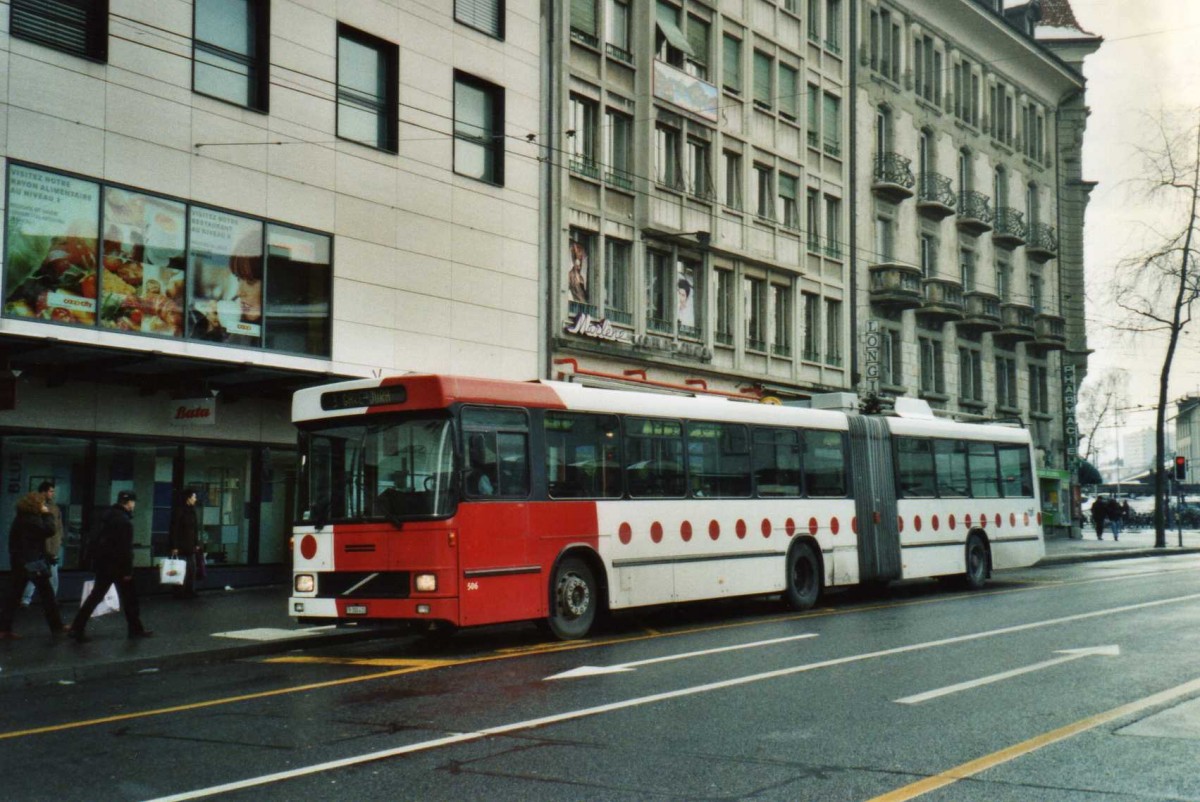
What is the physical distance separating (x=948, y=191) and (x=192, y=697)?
38781 mm

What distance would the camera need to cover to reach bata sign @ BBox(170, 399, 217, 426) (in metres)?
20.8

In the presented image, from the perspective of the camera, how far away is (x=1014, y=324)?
49031mm

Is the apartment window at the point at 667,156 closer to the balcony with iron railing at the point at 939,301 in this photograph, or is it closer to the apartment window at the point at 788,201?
the apartment window at the point at 788,201

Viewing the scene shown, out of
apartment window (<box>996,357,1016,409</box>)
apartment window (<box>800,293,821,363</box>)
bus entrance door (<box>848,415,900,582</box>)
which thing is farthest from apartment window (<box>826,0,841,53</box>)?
bus entrance door (<box>848,415,900,582</box>)

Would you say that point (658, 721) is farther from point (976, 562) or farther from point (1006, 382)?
point (1006, 382)

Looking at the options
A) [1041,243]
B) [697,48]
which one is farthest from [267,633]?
[1041,243]

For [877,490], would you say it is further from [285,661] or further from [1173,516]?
[1173,516]

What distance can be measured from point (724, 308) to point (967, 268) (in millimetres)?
16655

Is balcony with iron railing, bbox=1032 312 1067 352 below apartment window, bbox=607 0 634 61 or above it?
below

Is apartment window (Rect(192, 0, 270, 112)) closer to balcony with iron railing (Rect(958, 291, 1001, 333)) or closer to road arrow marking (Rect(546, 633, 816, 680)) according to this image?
road arrow marking (Rect(546, 633, 816, 680))

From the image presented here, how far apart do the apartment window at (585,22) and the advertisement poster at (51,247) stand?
42.9ft

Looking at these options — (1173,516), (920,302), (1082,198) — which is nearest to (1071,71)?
(1082,198)

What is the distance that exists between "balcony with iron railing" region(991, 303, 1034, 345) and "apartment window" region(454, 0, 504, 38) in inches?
1076

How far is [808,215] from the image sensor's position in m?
38.3
